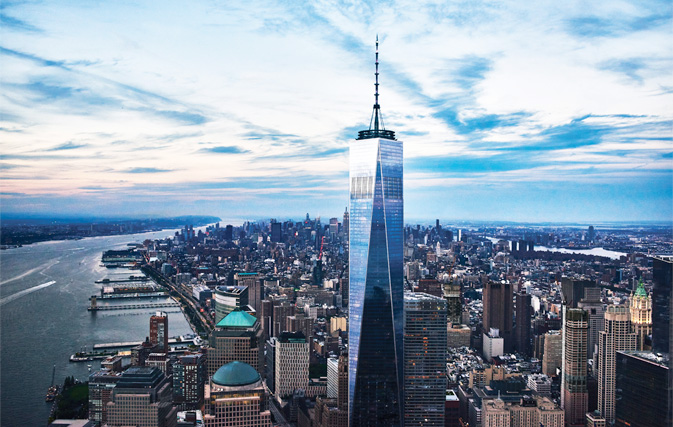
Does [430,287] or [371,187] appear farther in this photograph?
[430,287]

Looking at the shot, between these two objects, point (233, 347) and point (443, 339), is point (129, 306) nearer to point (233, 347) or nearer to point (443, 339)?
point (233, 347)

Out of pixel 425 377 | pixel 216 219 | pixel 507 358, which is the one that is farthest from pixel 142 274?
pixel 425 377

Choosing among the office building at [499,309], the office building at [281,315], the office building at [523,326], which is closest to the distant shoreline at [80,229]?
the office building at [281,315]

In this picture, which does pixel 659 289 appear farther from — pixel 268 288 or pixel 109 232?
pixel 109 232

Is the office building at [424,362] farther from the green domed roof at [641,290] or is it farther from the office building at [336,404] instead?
the green domed roof at [641,290]

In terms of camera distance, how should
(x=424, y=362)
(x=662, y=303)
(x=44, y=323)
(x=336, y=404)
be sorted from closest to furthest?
→ (x=662, y=303) → (x=424, y=362) → (x=336, y=404) → (x=44, y=323)

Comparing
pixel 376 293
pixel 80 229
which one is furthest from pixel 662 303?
pixel 80 229

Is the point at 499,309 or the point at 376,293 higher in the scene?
the point at 376,293
